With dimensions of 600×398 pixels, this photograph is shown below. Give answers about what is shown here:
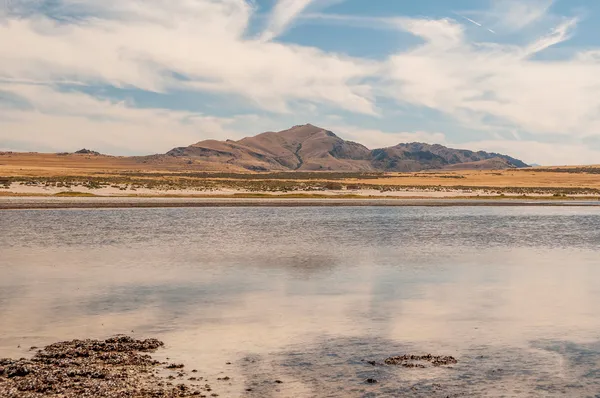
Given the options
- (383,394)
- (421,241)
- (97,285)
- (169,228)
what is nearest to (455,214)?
(421,241)

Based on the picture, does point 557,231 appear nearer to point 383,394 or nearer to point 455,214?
point 455,214

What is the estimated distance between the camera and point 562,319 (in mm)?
16234

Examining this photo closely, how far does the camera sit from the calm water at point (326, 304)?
11.9 meters

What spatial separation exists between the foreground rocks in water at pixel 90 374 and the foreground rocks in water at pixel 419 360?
3782 millimetres

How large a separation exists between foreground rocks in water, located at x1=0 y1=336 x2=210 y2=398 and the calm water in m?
0.69

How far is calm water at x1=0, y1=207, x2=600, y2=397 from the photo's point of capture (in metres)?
11.9

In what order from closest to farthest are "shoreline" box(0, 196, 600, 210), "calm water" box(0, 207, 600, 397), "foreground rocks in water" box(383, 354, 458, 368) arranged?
"calm water" box(0, 207, 600, 397), "foreground rocks in water" box(383, 354, 458, 368), "shoreline" box(0, 196, 600, 210)

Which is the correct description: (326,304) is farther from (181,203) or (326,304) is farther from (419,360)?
(181,203)

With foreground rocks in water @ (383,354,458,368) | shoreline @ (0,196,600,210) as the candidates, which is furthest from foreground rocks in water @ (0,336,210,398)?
shoreline @ (0,196,600,210)

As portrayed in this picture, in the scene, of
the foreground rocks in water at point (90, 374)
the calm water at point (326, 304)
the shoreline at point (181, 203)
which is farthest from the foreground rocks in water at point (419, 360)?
the shoreline at point (181, 203)

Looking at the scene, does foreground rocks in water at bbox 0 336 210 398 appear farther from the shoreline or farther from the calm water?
the shoreline

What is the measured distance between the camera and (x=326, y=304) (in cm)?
1812

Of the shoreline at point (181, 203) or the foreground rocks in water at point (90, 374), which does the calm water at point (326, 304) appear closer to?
the foreground rocks in water at point (90, 374)

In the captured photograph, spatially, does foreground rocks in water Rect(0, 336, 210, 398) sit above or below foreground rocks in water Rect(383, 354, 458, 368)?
below
